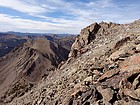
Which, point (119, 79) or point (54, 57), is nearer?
point (119, 79)

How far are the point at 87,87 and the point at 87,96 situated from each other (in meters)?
1.02

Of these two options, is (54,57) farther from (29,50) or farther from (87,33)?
(87,33)

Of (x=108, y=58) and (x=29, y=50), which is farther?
(x=29, y=50)

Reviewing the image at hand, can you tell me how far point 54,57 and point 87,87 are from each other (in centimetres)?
9211

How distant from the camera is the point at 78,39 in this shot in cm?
3625

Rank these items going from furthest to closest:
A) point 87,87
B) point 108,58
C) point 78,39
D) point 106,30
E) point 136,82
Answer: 1. point 78,39
2. point 106,30
3. point 108,58
4. point 87,87
5. point 136,82

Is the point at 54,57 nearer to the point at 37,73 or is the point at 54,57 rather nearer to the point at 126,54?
the point at 37,73

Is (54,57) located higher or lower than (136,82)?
lower

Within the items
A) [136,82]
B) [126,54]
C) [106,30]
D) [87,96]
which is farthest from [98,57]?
[106,30]

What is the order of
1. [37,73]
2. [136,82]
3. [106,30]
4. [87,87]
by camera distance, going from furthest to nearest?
[37,73]
[106,30]
[87,87]
[136,82]

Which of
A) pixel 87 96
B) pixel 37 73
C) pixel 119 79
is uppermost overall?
pixel 119 79

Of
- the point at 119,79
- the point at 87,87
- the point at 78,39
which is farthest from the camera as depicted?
the point at 78,39

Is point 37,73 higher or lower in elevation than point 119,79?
lower

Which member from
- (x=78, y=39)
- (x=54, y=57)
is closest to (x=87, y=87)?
(x=78, y=39)
